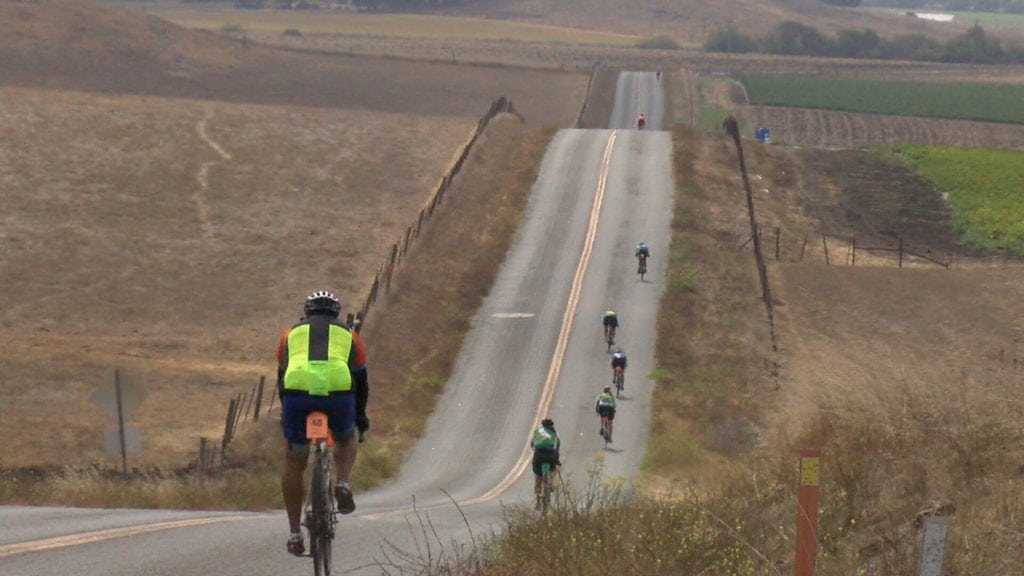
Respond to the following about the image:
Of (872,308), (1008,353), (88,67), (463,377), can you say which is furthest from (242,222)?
(88,67)

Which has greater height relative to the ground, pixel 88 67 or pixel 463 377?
pixel 88 67

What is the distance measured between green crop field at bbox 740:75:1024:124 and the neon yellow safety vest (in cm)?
9606

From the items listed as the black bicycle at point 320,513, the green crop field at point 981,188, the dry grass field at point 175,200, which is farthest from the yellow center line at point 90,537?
the green crop field at point 981,188

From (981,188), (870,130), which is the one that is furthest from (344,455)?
(870,130)

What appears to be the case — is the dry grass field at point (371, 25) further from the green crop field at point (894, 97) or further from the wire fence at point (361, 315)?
the wire fence at point (361, 315)

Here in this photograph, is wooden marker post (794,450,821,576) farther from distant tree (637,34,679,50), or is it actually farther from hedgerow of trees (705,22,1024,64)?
distant tree (637,34,679,50)

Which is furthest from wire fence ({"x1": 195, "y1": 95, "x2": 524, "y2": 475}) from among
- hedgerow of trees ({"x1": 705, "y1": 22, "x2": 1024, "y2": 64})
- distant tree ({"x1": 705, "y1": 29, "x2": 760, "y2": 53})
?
hedgerow of trees ({"x1": 705, "y1": 22, "x2": 1024, "y2": 64})

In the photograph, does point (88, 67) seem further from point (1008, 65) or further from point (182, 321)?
point (1008, 65)

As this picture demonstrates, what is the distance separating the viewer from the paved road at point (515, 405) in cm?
1112

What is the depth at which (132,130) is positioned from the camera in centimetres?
6850

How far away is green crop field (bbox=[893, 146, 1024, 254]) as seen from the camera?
57.3 meters

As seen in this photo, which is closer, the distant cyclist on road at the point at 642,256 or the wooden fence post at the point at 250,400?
the wooden fence post at the point at 250,400

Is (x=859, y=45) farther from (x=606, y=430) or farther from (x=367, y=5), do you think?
(x=606, y=430)

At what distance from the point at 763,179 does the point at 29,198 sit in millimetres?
31756
